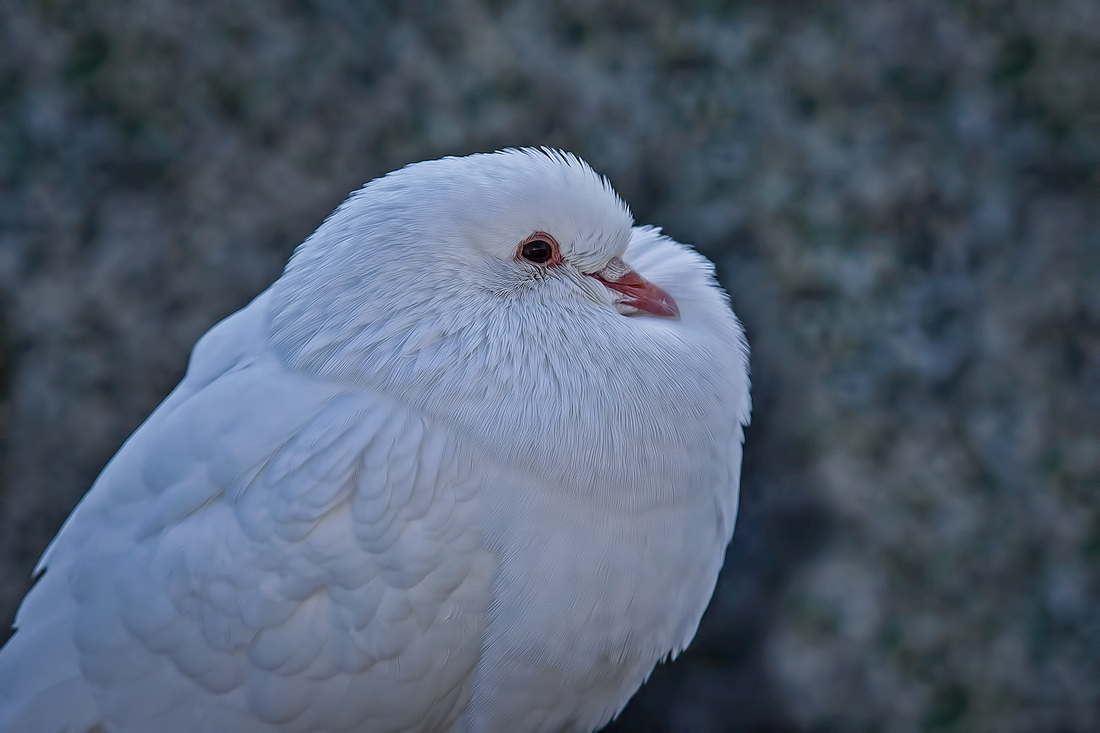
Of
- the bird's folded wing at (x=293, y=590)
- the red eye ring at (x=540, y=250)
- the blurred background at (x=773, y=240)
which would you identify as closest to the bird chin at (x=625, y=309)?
the red eye ring at (x=540, y=250)

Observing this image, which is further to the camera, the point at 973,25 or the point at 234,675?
the point at 973,25

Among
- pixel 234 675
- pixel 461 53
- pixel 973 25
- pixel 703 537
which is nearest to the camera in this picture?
pixel 234 675

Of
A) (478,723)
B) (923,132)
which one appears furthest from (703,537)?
(923,132)

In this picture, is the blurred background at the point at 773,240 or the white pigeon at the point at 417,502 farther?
the blurred background at the point at 773,240

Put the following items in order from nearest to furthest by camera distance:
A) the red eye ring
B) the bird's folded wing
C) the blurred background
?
1. the bird's folded wing
2. the red eye ring
3. the blurred background

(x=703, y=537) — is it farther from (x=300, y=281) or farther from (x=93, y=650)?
(x=93, y=650)

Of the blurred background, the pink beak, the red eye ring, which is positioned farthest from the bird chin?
the blurred background

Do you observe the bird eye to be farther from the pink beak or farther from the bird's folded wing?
the bird's folded wing

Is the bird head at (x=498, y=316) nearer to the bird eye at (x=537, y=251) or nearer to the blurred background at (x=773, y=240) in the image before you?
the bird eye at (x=537, y=251)

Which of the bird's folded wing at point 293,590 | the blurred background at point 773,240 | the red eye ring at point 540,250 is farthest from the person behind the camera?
the blurred background at point 773,240
